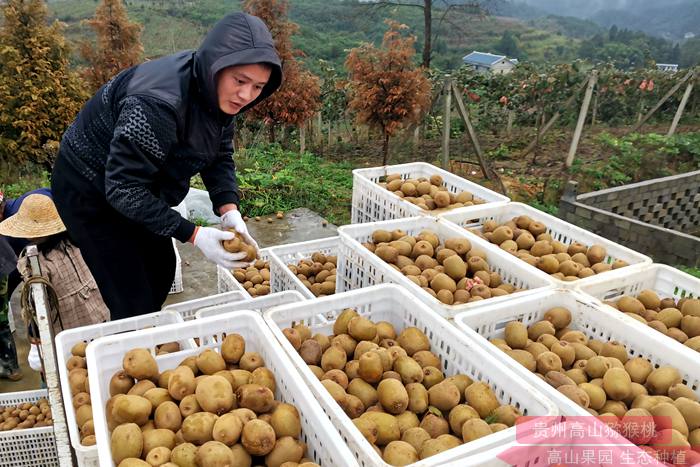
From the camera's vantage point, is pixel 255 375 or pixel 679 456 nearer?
A: pixel 679 456

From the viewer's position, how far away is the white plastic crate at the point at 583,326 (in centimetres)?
205

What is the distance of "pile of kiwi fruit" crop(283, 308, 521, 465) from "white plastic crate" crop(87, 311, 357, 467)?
0.14 m

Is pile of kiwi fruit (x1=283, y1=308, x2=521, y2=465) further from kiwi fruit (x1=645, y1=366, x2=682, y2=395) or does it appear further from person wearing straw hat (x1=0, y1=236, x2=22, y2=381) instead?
person wearing straw hat (x1=0, y1=236, x2=22, y2=381)

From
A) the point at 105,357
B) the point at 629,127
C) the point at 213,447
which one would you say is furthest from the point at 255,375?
the point at 629,127

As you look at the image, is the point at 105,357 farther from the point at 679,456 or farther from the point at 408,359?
the point at 679,456

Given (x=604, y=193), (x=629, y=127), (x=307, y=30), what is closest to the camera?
(x=604, y=193)

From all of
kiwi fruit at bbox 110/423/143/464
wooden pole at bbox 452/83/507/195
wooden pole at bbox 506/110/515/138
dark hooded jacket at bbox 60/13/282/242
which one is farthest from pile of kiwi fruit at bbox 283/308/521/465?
wooden pole at bbox 506/110/515/138

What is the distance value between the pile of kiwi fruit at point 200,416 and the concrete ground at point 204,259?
2.44m

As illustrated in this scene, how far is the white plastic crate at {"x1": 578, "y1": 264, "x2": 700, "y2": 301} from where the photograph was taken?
263 centimetres

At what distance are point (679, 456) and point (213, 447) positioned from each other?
4.73 feet

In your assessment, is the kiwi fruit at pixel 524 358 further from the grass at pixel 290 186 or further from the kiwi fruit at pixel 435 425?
the grass at pixel 290 186

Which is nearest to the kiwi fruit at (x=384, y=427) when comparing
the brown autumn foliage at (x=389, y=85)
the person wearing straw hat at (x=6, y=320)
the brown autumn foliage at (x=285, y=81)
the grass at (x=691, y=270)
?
the person wearing straw hat at (x=6, y=320)

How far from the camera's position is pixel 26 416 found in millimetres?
2854

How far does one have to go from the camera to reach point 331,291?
329cm
